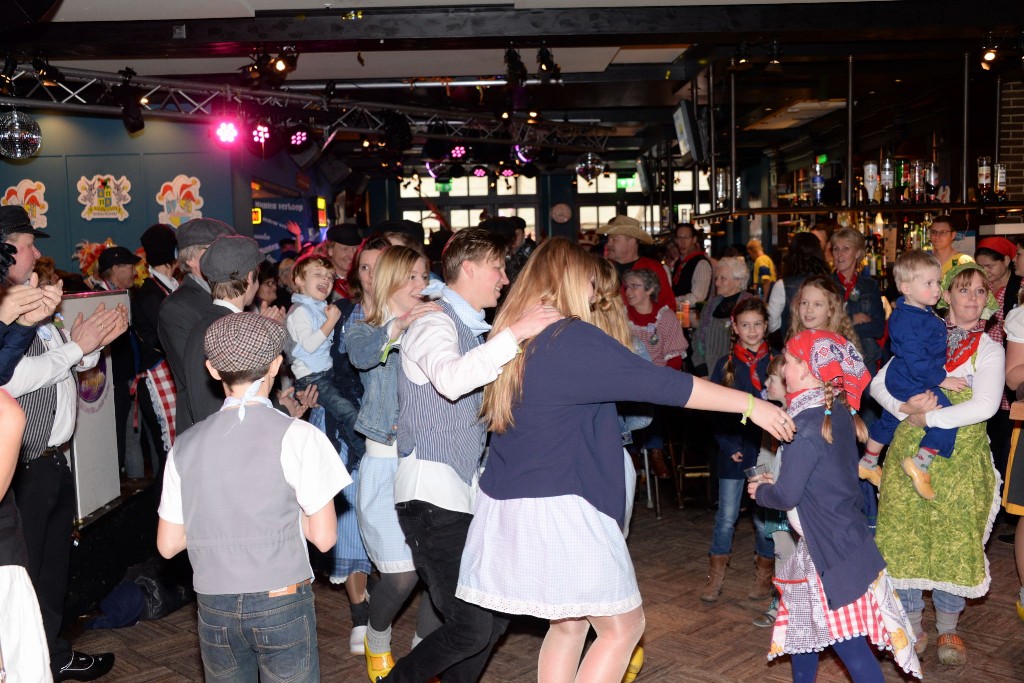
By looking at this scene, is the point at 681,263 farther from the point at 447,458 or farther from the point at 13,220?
the point at 13,220

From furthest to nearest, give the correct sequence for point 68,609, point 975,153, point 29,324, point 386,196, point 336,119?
1. point 386,196
2. point 336,119
3. point 975,153
4. point 68,609
5. point 29,324

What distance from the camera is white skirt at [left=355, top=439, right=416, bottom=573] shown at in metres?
3.39

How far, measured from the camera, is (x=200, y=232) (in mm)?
3725

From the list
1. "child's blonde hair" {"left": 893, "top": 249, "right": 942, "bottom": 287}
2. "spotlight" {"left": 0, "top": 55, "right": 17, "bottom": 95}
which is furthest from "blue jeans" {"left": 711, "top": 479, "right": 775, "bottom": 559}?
"spotlight" {"left": 0, "top": 55, "right": 17, "bottom": 95}

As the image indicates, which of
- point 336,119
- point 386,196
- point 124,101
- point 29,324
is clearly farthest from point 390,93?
point 386,196

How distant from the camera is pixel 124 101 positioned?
344 inches

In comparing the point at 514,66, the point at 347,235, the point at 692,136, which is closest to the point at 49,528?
the point at 347,235

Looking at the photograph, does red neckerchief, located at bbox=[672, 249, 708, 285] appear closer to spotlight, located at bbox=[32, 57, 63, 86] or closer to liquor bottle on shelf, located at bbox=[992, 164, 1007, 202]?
liquor bottle on shelf, located at bbox=[992, 164, 1007, 202]

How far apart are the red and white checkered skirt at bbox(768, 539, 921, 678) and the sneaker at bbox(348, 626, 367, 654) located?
1733 mm

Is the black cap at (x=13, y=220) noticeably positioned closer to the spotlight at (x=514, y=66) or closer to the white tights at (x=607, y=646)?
the white tights at (x=607, y=646)

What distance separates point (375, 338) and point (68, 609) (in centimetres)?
207

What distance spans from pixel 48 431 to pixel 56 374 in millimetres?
283

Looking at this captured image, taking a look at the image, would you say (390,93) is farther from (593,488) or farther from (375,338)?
(593,488)

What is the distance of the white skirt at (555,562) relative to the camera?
2500 millimetres
